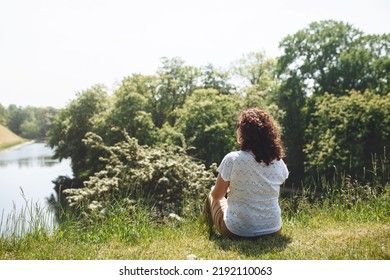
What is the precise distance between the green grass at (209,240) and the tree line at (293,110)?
14.7 m

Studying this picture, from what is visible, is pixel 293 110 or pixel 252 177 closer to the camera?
pixel 252 177

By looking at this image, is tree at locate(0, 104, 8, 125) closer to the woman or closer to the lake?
the lake

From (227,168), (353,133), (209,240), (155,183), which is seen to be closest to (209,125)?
(353,133)

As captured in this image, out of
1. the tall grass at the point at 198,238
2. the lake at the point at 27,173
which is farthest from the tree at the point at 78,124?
the tall grass at the point at 198,238

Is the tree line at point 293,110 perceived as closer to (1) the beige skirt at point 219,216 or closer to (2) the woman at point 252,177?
(1) the beige skirt at point 219,216

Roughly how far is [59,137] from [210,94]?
533 inches

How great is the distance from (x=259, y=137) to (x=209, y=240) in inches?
50.7

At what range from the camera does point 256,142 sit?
378cm

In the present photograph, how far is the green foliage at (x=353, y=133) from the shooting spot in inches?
861

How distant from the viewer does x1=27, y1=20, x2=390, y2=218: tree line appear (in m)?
22.6

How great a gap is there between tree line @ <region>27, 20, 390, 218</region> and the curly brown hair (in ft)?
52.4

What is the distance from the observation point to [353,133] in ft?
73.9

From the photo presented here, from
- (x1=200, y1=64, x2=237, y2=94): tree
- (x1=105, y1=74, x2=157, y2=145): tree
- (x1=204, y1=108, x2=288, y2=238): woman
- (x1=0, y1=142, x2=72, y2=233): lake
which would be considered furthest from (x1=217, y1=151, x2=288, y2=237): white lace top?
(x1=200, y1=64, x2=237, y2=94): tree

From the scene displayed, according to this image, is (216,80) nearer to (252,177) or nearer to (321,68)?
(321,68)
